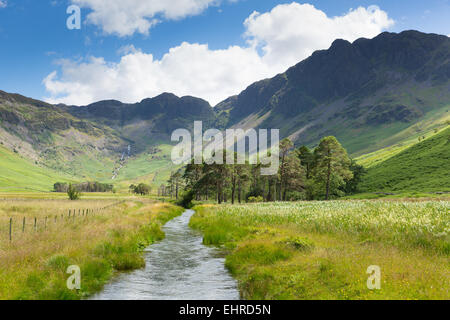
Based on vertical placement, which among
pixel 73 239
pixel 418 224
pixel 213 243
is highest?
pixel 418 224

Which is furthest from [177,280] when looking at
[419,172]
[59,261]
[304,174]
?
[419,172]

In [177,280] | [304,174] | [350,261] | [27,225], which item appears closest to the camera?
[350,261]

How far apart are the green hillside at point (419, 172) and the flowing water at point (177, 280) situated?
6925 cm

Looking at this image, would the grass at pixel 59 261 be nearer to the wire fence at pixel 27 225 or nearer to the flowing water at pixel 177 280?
the wire fence at pixel 27 225

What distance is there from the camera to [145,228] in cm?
3172

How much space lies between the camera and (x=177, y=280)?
54.7ft

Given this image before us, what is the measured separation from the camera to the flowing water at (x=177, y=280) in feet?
45.8

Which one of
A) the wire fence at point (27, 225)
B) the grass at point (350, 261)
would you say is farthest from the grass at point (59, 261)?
the grass at point (350, 261)

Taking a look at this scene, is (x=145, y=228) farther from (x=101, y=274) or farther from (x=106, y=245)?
(x=101, y=274)

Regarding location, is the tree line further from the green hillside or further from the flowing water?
the flowing water

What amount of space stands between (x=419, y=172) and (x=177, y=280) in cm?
9764

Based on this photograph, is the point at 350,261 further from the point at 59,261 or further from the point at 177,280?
the point at 59,261
